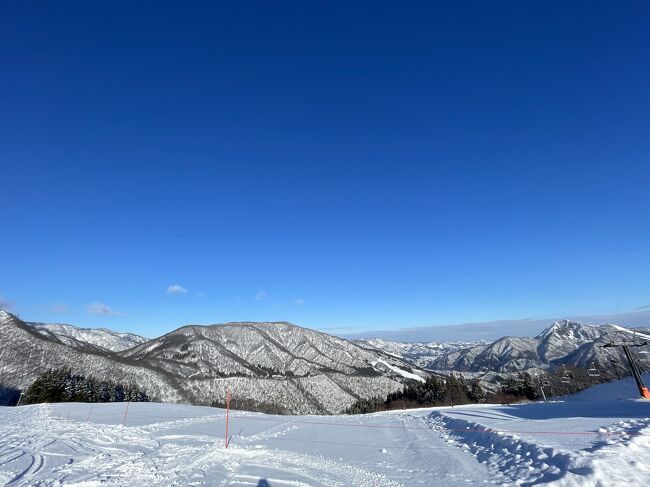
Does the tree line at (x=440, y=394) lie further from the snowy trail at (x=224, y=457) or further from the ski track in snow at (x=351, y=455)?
the snowy trail at (x=224, y=457)

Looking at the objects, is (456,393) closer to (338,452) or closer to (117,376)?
(338,452)

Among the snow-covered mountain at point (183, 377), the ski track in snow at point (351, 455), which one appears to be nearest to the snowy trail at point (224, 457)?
the ski track in snow at point (351, 455)

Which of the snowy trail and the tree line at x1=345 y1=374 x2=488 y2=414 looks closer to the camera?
the snowy trail

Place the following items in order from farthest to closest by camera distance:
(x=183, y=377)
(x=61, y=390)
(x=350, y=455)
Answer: (x=183, y=377) → (x=61, y=390) → (x=350, y=455)

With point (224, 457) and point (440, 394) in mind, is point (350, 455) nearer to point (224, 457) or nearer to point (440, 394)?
point (224, 457)

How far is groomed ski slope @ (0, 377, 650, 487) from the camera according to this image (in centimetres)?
829

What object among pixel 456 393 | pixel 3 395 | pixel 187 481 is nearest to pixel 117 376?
pixel 3 395

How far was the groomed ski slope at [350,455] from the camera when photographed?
829cm

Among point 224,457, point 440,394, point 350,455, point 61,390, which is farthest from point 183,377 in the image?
point 350,455

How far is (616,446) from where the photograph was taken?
8.88 metres

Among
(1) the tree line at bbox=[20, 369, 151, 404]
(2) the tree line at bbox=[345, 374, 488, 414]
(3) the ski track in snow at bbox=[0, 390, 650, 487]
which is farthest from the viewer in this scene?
(2) the tree line at bbox=[345, 374, 488, 414]

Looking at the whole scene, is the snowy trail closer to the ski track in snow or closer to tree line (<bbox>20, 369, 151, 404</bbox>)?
the ski track in snow

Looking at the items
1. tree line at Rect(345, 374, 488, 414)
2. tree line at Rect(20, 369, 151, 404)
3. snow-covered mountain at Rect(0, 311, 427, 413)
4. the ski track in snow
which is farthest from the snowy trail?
snow-covered mountain at Rect(0, 311, 427, 413)

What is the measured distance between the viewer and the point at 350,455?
12.1m
